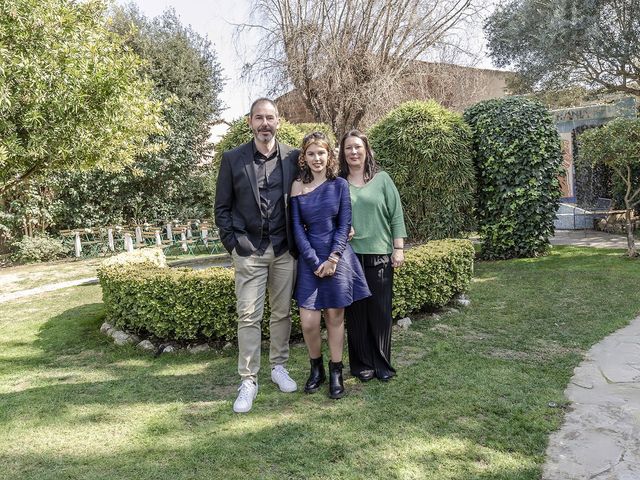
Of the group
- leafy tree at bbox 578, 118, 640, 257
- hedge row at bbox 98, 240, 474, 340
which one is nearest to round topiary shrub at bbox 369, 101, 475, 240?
leafy tree at bbox 578, 118, 640, 257

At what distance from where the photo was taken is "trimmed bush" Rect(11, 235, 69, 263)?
14.8 metres

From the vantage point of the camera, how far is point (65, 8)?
227 inches

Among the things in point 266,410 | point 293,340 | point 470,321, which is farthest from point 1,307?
point 470,321

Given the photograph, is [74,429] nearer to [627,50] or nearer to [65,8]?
[65,8]

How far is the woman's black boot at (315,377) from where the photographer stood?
3678mm

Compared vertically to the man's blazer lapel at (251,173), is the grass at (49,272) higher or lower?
lower

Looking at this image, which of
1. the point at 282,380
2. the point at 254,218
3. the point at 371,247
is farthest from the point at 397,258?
the point at 282,380

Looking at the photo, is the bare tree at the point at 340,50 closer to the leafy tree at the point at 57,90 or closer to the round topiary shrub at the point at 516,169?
the round topiary shrub at the point at 516,169

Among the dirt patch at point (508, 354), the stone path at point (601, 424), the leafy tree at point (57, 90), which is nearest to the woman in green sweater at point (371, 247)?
the dirt patch at point (508, 354)

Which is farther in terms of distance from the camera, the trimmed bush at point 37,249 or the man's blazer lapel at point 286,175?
the trimmed bush at point 37,249

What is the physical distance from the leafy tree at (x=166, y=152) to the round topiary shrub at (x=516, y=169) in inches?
411

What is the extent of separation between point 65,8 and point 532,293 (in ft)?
21.9

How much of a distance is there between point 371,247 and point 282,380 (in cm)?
119

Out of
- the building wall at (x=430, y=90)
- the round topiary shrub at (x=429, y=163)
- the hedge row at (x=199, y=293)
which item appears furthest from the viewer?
the building wall at (x=430, y=90)
